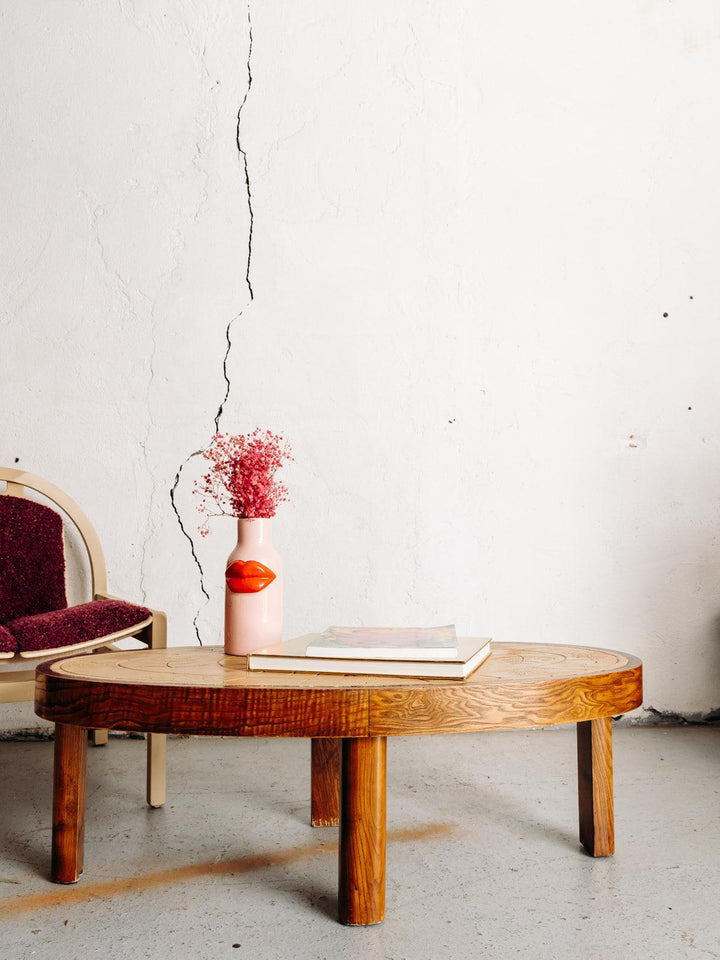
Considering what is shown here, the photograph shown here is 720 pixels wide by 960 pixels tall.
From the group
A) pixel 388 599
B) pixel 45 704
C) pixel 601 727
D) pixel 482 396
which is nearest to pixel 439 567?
pixel 388 599

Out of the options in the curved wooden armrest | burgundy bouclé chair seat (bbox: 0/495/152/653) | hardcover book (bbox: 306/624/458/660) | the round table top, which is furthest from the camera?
burgundy bouclé chair seat (bbox: 0/495/152/653)

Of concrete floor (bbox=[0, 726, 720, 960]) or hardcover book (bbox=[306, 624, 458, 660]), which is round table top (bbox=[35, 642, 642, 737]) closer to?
hardcover book (bbox=[306, 624, 458, 660])

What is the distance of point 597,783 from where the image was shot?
4.58ft

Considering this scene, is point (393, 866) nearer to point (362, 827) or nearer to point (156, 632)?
point (362, 827)

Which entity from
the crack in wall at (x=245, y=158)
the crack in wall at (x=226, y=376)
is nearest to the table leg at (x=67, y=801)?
the crack in wall at (x=226, y=376)

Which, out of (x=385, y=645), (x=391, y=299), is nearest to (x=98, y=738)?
(x=385, y=645)

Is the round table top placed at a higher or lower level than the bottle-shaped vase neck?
lower

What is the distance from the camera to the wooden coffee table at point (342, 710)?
110cm

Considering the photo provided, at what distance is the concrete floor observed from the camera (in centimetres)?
113

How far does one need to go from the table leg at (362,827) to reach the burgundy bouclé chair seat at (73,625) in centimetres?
72

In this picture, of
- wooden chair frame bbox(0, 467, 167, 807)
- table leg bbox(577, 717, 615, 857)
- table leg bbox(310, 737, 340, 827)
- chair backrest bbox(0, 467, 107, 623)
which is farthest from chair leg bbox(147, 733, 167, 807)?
table leg bbox(577, 717, 615, 857)

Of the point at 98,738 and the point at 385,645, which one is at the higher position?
the point at 385,645

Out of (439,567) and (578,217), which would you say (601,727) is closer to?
(439,567)

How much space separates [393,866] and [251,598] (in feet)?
1.67
